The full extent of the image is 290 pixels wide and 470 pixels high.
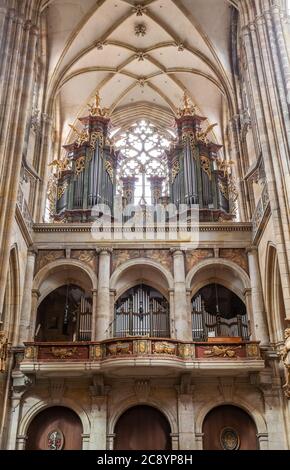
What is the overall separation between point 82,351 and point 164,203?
7.74 meters

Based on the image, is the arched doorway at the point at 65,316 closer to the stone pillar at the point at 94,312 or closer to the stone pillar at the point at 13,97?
the stone pillar at the point at 94,312

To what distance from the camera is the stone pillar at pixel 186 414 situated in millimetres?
15297

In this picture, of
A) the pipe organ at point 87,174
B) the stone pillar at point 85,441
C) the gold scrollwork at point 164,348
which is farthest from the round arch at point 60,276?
the stone pillar at point 85,441

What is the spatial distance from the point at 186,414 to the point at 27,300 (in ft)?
20.2

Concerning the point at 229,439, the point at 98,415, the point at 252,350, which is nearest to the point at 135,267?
the point at 252,350

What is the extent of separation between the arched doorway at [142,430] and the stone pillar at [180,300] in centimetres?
247

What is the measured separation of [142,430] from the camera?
1582 centimetres

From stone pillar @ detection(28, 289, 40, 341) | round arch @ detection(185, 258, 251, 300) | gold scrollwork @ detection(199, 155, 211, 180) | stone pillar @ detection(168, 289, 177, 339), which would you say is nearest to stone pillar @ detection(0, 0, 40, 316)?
stone pillar @ detection(28, 289, 40, 341)

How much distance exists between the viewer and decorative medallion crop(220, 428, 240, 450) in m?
15.6

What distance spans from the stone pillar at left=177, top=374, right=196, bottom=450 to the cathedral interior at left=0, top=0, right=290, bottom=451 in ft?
0.13

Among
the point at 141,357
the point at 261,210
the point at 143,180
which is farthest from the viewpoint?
the point at 143,180

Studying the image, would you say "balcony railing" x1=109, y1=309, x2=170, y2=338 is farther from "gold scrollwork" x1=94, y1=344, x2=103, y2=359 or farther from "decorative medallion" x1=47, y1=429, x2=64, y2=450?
"decorative medallion" x1=47, y1=429, x2=64, y2=450

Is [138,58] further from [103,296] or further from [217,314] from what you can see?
[217,314]
